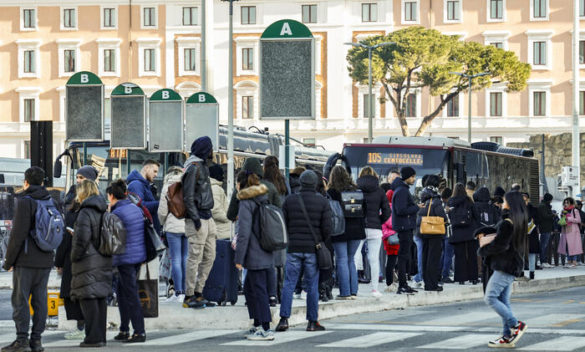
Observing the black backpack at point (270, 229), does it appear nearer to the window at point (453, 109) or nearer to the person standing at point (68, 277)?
the person standing at point (68, 277)

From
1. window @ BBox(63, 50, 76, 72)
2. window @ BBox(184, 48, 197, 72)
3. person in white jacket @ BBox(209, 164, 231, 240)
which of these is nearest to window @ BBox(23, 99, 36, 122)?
window @ BBox(63, 50, 76, 72)

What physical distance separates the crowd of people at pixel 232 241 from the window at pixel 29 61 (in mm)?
73929

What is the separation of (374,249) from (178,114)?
30.0 ft

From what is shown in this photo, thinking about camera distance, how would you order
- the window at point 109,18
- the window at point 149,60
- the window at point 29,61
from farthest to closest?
the window at point 29,61
the window at point 109,18
the window at point 149,60

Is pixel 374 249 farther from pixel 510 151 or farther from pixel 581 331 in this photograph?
pixel 510 151

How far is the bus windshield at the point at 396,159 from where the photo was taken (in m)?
26.4

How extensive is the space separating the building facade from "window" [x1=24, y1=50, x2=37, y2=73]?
7cm

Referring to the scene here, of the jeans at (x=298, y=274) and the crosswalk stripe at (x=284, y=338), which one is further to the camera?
the jeans at (x=298, y=274)

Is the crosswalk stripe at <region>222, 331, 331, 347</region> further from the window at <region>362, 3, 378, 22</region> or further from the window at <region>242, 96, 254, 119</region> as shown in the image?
the window at <region>242, 96, 254, 119</region>

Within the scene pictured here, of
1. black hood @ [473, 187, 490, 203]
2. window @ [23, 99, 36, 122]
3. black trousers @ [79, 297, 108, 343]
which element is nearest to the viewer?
black trousers @ [79, 297, 108, 343]

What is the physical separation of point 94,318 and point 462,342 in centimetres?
348

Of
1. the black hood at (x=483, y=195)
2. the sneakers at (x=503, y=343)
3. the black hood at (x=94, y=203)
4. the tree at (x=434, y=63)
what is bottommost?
the sneakers at (x=503, y=343)

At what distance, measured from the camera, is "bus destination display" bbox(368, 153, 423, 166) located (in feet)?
86.6

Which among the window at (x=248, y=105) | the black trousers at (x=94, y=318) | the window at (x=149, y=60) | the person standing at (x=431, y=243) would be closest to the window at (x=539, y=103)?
the window at (x=248, y=105)
